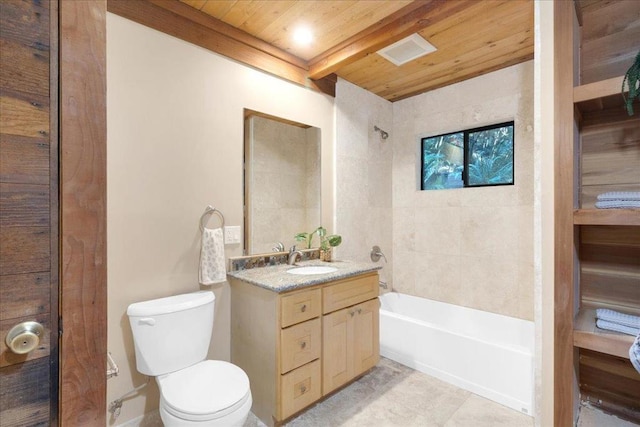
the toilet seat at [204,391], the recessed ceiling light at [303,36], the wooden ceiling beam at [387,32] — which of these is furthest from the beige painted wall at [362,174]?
the toilet seat at [204,391]

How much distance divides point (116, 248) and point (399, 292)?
8.83 feet

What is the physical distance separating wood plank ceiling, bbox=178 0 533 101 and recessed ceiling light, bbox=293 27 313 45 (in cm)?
4

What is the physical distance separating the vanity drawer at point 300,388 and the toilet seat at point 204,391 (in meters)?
0.33

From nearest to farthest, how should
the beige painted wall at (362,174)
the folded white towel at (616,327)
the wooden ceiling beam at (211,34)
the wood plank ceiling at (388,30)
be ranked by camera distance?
1. the folded white towel at (616,327)
2. the wooden ceiling beam at (211,34)
3. the wood plank ceiling at (388,30)
4. the beige painted wall at (362,174)

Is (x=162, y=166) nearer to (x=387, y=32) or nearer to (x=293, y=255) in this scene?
(x=293, y=255)

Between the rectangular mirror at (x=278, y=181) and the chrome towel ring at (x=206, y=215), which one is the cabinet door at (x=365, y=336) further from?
the chrome towel ring at (x=206, y=215)

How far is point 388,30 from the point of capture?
201 centimetres

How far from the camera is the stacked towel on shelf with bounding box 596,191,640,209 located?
0.97 m

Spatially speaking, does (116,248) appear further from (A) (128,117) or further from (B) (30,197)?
(B) (30,197)

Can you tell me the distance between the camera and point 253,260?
2.24m

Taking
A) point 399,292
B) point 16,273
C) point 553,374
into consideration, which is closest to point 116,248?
point 16,273

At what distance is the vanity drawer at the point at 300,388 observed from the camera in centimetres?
175

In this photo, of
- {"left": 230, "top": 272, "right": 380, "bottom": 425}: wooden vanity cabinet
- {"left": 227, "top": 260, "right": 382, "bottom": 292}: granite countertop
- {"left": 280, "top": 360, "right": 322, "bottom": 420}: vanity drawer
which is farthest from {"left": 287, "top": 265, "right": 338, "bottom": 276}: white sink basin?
{"left": 280, "top": 360, "right": 322, "bottom": 420}: vanity drawer

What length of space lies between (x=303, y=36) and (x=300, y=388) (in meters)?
2.39
